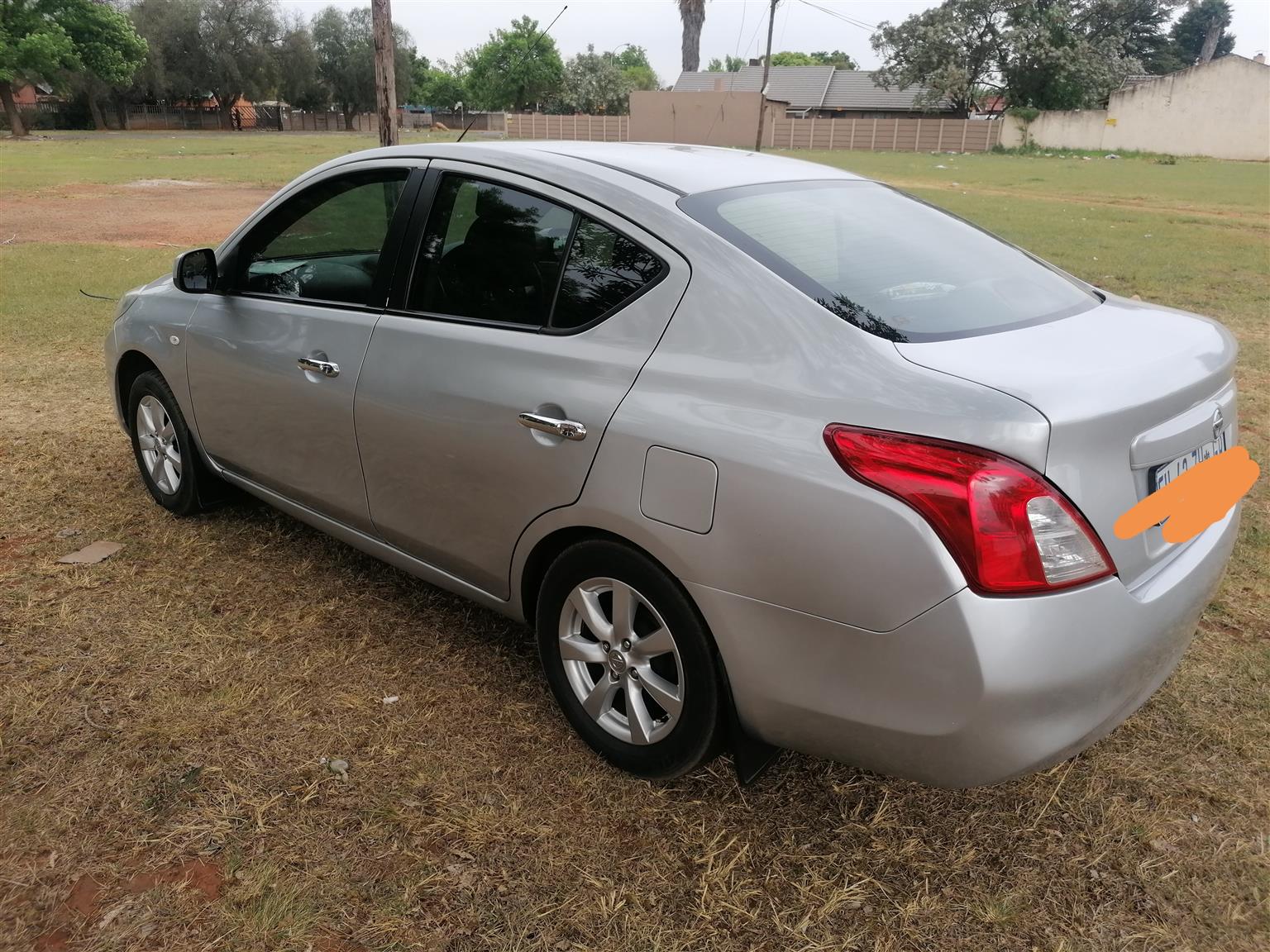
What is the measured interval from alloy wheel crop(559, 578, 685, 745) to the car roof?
1115mm

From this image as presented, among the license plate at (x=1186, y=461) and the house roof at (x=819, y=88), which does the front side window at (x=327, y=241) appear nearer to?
the license plate at (x=1186, y=461)

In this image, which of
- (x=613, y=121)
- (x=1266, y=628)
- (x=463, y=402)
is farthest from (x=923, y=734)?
(x=613, y=121)

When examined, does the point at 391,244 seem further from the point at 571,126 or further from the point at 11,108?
the point at 571,126

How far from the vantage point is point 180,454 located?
4.24m

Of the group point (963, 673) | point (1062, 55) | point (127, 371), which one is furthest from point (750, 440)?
point (1062, 55)

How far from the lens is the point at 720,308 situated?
92.9 inches

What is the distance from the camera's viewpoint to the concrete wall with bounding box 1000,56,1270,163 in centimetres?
4331

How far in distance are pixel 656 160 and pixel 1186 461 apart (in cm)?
166

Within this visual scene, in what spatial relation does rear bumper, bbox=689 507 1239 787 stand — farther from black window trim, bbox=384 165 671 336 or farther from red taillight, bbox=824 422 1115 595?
black window trim, bbox=384 165 671 336

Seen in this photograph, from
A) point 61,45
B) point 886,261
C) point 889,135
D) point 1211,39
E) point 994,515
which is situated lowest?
point 994,515

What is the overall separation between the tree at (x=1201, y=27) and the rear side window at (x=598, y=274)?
95496mm

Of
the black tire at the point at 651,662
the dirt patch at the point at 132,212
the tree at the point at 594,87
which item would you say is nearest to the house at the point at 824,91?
the tree at the point at 594,87

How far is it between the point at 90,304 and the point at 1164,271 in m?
11.2

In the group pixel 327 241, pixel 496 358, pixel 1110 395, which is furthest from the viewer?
pixel 327 241
